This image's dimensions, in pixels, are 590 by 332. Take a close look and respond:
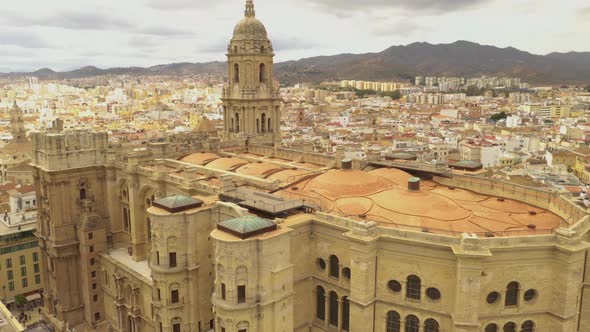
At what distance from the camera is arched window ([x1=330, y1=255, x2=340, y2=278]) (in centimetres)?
2892

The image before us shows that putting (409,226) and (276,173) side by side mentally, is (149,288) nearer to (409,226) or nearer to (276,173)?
(276,173)

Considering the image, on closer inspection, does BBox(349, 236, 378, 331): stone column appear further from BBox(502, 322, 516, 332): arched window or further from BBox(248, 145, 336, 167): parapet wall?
BBox(248, 145, 336, 167): parapet wall

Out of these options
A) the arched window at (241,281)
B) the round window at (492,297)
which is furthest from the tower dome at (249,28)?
the round window at (492,297)

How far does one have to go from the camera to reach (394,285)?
1071 inches

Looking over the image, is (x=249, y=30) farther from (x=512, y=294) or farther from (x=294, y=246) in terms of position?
(x=512, y=294)

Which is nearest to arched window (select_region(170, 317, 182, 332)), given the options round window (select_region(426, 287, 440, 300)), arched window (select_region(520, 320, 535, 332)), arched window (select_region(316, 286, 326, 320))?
arched window (select_region(316, 286, 326, 320))

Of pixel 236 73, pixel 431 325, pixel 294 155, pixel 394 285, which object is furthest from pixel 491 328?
pixel 236 73

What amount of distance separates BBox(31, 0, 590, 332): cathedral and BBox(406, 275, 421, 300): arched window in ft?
0.25

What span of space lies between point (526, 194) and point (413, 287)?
12.6 m

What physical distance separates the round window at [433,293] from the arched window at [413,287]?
0.49 metres

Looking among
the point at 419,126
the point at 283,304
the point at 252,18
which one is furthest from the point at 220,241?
the point at 419,126

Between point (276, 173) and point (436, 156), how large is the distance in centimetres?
7675

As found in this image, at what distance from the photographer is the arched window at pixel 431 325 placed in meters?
26.7

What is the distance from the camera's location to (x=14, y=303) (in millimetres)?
53594
